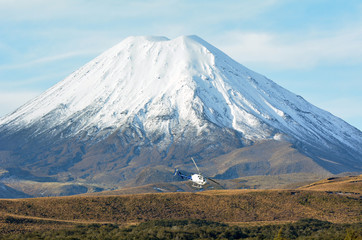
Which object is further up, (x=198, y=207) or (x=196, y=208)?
(x=198, y=207)

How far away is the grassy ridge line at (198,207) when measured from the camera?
121625 mm

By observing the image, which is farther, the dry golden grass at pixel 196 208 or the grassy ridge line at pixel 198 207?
the grassy ridge line at pixel 198 207

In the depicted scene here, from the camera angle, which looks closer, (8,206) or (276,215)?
(8,206)

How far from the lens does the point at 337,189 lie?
520 feet

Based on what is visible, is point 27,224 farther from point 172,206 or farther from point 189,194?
point 189,194

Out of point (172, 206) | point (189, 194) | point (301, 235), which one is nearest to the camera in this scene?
point (301, 235)

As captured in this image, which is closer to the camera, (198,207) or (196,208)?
(196,208)

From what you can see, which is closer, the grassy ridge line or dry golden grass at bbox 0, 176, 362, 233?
dry golden grass at bbox 0, 176, 362, 233

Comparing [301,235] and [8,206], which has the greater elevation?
[8,206]

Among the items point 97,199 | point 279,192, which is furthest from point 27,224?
point 279,192

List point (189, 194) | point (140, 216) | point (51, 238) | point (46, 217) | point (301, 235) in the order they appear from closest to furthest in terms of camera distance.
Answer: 1. point (51, 238)
2. point (301, 235)
3. point (46, 217)
4. point (140, 216)
5. point (189, 194)

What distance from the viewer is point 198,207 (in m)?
132

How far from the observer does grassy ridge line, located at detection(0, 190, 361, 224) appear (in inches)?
4788

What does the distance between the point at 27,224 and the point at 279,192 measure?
68413 mm
